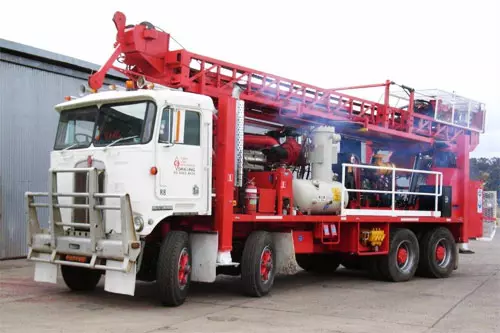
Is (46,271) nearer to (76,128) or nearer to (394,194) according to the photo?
(76,128)

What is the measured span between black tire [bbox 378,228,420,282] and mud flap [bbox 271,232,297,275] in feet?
Result: 9.56

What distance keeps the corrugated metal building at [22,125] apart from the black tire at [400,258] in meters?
8.38

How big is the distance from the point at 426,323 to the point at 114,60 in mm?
5953

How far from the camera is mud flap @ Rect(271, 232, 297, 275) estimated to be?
10.5 meters

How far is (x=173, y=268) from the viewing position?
28.0 feet

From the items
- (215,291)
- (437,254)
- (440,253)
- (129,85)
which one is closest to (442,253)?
(440,253)

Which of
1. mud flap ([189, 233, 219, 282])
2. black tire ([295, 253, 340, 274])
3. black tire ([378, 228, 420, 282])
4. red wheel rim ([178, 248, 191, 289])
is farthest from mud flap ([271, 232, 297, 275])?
black tire ([295, 253, 340, 274])

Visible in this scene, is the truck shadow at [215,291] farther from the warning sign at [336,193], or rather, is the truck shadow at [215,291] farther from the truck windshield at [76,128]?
the truck windshield at [76,128]

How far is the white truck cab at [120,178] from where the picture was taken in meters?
8.39

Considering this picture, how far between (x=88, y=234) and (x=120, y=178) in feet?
3.08

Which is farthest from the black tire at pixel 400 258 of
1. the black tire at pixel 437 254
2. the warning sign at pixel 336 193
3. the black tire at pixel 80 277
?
the black tire at pixel 80 277

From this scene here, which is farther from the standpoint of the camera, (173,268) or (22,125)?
(22,125)

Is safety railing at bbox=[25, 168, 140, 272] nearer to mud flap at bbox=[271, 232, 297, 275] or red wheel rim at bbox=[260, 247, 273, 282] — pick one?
red wheel rim at bbox=[260, 247, 273, 282]

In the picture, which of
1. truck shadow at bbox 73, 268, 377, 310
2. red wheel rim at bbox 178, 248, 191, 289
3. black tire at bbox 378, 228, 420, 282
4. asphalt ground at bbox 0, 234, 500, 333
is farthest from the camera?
Answer: black tire at bbox 378, 228, 420, 282
